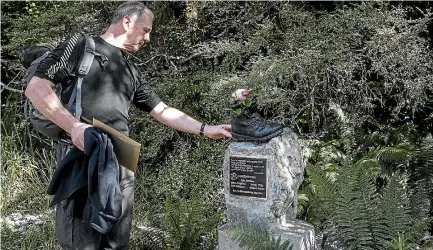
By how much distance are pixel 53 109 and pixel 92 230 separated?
28.0 inches

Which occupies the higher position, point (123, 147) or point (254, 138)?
point (123, 147)

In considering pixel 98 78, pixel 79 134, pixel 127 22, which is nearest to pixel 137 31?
pixel 127 22

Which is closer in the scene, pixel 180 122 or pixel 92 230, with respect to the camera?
pixel 92 230

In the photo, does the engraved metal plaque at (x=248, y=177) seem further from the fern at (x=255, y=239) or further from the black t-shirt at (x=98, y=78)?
the black t-shirt at (x=98, y=78)

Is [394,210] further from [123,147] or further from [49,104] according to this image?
[49,104]

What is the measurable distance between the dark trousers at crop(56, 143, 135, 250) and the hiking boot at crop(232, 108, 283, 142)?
86cm

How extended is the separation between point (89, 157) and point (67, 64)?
536 millimetres

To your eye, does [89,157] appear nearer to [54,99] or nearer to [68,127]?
[68,127]

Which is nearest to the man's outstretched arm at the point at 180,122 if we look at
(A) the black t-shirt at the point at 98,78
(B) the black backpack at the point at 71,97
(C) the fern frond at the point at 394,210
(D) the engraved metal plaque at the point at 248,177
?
(D) the engraved metal plaque at the point at 248,177

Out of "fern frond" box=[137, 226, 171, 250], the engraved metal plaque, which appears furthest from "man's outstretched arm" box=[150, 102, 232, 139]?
"fern frond" box=[137, 226, 171, 250]

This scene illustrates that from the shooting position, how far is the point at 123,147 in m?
2.48

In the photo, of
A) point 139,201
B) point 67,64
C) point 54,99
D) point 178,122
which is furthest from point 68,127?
point 139,201

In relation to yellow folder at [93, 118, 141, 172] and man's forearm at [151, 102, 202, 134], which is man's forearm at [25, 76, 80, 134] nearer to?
yellow folder at [93, 118, 141, 172]

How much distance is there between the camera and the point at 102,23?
6.62m
